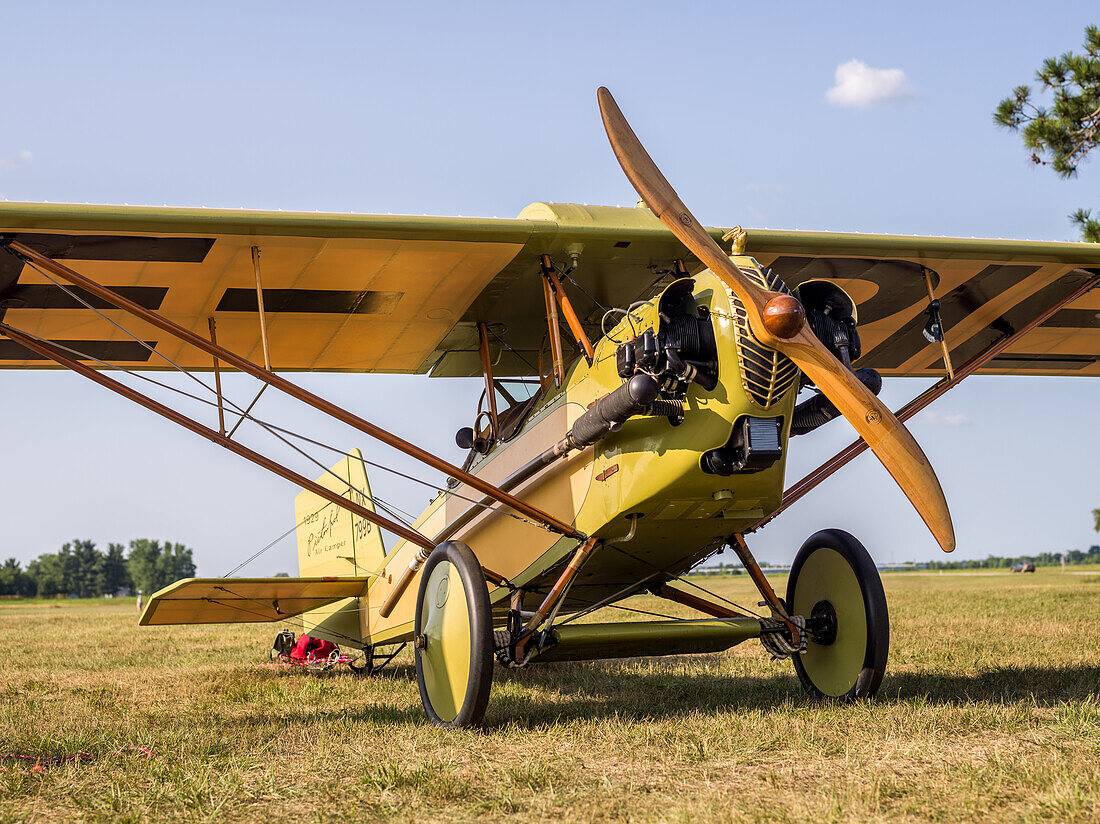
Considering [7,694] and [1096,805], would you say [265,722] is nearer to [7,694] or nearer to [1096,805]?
[7,694]

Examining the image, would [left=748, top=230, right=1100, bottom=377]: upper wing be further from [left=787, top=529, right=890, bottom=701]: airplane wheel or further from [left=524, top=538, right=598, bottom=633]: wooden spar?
[left=524, top=538, right=598, bottom=633]: wooden spar

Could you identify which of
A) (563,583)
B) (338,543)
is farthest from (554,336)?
(338,543)

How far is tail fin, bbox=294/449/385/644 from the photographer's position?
34.0 feet

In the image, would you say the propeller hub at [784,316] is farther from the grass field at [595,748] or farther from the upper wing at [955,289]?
the upper wing at [955,289]

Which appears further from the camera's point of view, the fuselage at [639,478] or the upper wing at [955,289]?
the upper wing at [955,289]

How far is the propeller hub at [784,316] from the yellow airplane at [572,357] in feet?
0.05

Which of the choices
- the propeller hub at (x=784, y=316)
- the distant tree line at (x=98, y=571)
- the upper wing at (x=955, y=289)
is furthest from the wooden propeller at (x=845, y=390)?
the distant tree line at (x=98, y=571)

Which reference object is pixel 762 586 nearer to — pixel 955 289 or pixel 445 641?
pixel 445 641

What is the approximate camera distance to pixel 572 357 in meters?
7.65

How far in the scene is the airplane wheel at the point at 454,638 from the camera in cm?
561

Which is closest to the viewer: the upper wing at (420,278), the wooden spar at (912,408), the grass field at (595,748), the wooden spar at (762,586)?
the grass field at (595,748)

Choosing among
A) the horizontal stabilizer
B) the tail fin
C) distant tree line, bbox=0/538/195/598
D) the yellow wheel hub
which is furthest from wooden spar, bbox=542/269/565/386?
distant tree line, bbox=0/538/195/598

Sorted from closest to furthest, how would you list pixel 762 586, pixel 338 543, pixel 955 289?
1. pixel 762 586
2. pixel 955 289
3. pixel 338 543

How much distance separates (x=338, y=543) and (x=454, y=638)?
5648 mm
